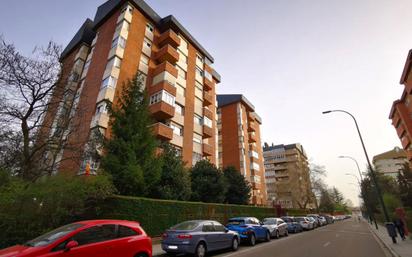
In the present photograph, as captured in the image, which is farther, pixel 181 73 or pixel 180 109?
pixel 181 73

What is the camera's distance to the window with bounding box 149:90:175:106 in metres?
25.5

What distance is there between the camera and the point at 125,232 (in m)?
6.80

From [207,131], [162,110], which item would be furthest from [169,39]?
[207,131]

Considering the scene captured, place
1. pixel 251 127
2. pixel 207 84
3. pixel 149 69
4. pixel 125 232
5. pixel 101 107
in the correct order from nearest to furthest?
pixel 125 232, pixel 101 107, pixel 149 69, pixel 207 84, pixel 251 127

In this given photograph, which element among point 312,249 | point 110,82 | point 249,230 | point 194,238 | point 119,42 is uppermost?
point 119,42

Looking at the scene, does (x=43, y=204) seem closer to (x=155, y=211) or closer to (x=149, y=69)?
(x=155, y=211)

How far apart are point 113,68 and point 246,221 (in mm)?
18740

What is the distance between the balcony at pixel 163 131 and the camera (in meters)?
23.2

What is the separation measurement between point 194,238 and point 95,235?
4496mm

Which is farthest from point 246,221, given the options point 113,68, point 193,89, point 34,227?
point 193,89

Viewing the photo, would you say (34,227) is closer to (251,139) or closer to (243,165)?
(243,165)

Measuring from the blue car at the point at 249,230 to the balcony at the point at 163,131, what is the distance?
11408 mm

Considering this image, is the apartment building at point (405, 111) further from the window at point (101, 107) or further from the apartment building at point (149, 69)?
the window at point (101, 107)

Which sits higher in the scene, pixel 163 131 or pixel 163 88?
pixel 163 88
